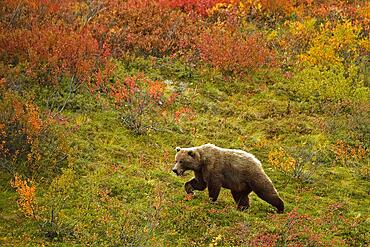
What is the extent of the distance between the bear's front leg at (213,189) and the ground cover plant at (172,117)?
24 centimetres

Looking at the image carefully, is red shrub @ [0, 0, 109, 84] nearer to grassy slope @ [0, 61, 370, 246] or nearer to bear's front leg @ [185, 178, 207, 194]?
grassy slope @ [0, 61, 370, 246]

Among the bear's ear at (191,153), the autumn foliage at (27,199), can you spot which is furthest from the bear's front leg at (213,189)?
the autumn foliage at (27,199)

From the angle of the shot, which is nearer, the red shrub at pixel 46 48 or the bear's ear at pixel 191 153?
the bear's ear at pixel 191 153

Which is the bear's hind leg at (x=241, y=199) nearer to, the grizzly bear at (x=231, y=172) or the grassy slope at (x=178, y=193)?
the grizzly bear at (x=231, y=172)

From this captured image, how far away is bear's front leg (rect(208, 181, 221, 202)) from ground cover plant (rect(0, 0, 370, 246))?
24cm

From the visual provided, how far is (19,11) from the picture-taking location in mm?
17875

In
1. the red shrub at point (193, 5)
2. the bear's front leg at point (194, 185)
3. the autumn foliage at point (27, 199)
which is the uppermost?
the red shrub at point (193, 5)

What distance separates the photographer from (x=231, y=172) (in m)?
10.8

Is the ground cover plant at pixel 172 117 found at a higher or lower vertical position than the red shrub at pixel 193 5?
lower

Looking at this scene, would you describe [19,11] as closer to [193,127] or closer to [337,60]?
[193,127]

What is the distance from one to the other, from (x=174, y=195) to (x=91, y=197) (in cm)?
183

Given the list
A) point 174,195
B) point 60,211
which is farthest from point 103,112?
point 60,211

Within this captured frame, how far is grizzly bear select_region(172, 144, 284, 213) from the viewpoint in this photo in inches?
421

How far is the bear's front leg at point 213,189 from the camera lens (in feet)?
35.6
